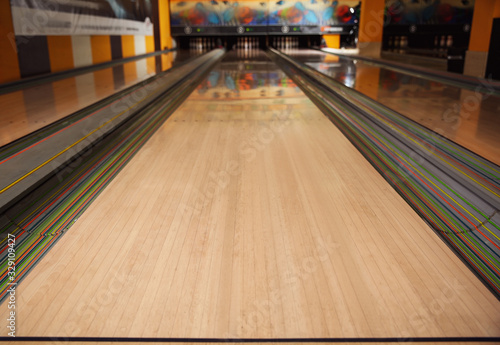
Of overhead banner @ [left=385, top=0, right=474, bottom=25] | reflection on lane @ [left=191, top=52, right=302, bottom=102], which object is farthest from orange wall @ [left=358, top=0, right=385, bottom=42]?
reflection on lane @ [left=191, top=52, right=302, bottom=102]

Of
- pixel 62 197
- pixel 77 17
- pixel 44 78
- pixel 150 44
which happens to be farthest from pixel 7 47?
pixel 150 44

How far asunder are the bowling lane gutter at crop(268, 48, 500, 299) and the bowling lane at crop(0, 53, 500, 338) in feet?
0.22

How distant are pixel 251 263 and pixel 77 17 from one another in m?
5.58

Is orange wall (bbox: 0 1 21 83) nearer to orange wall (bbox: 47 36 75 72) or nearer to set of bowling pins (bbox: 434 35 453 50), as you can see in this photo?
orange wall (bbox: 47 36 75 72)

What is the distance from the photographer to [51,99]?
132 inches

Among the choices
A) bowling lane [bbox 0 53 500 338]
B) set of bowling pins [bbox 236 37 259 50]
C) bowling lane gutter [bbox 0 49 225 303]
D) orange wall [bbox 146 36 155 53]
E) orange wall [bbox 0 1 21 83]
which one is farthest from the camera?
set of bowling pins [bbox 236 37 259 50]

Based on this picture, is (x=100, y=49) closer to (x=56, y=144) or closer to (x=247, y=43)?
(x=56, y=144)

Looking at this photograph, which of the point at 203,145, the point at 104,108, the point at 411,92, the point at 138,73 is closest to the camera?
the point at 203,145

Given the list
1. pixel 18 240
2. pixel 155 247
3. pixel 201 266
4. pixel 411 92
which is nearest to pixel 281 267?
pixel 201 266

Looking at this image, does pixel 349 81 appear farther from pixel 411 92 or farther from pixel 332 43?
pixel 332 43

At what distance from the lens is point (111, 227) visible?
1365mm

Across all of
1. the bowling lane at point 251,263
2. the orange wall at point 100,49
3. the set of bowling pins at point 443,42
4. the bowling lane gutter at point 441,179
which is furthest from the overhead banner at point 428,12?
the bowling lane at point 251,263

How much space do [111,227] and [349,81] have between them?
383 centimetres

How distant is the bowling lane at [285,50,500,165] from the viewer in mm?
2213
